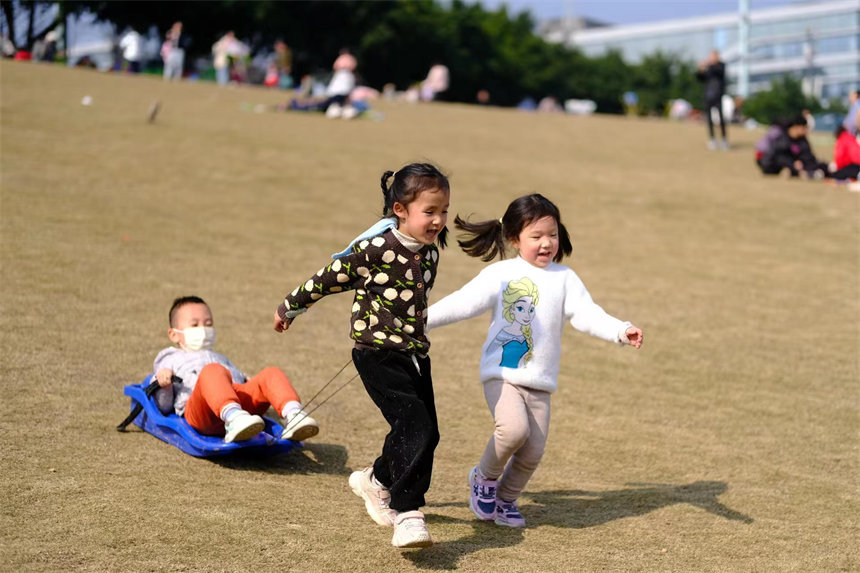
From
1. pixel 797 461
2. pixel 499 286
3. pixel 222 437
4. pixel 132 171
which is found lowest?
pixel 797 461

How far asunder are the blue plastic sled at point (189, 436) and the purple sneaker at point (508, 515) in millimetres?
1288

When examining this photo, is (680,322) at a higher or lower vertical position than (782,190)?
lower

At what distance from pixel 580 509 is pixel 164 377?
2453 mm

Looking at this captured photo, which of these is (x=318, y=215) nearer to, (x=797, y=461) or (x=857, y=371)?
(x=857, y=371)

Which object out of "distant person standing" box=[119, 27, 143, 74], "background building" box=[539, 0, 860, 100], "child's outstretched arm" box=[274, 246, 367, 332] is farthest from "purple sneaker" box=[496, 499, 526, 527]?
"background building" box=[539, 0, 860, 100]

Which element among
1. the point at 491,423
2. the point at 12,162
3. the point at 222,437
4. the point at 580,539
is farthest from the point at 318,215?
the point at 580,539

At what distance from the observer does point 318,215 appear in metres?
13.5

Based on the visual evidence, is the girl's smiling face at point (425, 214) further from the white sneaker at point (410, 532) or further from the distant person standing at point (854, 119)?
the distant person standing at point (854, 119)

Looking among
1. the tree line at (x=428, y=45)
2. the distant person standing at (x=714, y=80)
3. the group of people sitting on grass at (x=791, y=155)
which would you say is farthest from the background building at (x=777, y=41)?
the group of people sitting on grass at (x=791, y=155)

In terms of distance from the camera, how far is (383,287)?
466cm

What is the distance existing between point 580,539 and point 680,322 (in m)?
5.53

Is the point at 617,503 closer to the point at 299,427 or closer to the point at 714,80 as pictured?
the point at 299,427

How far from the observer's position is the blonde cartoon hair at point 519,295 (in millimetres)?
5070

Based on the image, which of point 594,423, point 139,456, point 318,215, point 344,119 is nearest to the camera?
point 139,456
